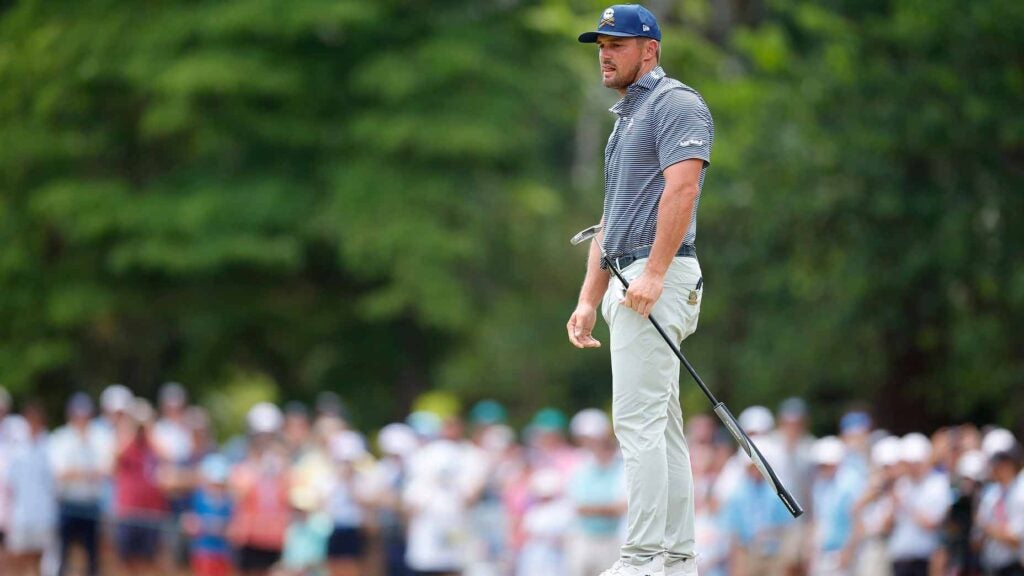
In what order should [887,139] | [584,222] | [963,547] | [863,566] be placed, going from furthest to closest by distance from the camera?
[584,222] → [887,139] → [863,566] → [963,547]

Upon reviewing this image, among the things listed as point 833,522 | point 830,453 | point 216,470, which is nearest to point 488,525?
point 216,470

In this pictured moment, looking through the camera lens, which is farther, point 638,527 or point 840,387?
point 840,387

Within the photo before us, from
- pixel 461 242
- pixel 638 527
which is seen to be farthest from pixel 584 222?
pixel 638 527

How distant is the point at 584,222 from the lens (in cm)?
3155

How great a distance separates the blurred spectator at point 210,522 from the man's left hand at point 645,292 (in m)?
12.0

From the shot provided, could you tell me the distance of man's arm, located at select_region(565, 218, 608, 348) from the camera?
23.2 ft

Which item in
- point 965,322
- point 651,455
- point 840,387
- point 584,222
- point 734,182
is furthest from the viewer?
point 584,222

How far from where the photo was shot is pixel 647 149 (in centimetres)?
673

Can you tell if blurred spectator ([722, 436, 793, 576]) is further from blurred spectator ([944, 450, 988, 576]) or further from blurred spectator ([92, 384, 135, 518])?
blurred spectator ([92, 384, 135, 518])

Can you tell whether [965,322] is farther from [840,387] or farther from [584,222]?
[584,222]

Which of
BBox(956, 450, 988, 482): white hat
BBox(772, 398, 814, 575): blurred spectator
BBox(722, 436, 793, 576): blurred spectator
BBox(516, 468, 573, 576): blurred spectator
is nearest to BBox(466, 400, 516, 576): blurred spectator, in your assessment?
BBox(516, 468, 573, 576): blurred spectator

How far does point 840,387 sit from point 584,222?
701 centimetres

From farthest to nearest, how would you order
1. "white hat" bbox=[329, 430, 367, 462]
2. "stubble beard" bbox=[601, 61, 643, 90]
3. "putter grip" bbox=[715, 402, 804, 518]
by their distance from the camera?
"white hat" bbox=[329, 430, 367, 462]
"stubble beard" bbox=[601, 61, 643, 90]
"putter grip" bbox=[715, 402, 804, 518]

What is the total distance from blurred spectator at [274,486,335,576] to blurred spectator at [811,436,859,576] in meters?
5.17
